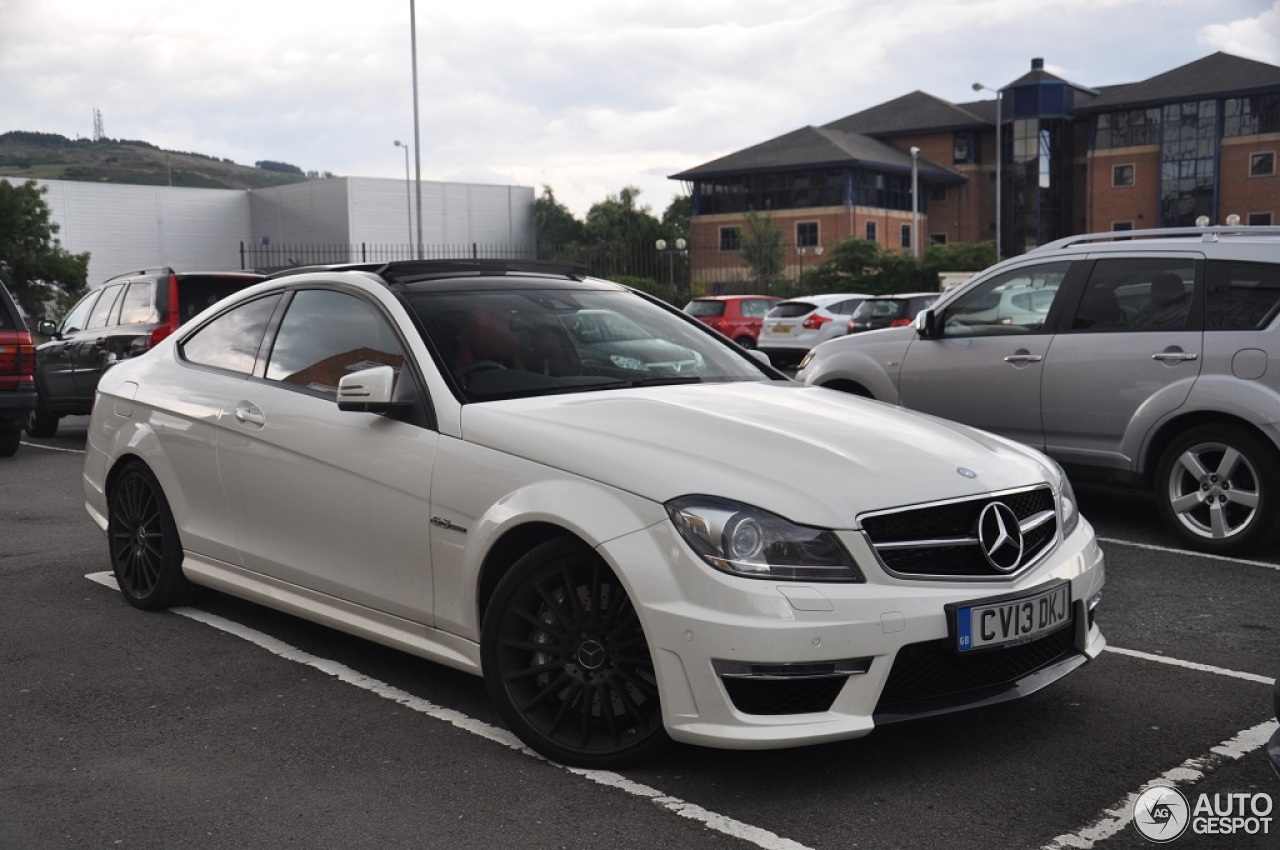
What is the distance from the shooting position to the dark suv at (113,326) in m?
12.9

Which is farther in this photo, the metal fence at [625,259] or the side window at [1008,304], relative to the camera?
the metal fence at [625,259]

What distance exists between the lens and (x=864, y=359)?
926cm

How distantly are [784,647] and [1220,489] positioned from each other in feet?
15.1

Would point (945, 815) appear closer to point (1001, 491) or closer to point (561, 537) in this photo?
point (1001, 491)

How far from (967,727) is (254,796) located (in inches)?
89.4

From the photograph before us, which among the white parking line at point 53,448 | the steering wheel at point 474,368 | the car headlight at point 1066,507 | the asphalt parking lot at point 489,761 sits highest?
the steering wheel at point 474,368

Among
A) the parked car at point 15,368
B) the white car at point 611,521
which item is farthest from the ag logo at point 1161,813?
the parked car at point 15,368

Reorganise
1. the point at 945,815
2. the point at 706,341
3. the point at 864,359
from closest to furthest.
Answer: the point at 945,815
the point at 706,341
the point at 864,359

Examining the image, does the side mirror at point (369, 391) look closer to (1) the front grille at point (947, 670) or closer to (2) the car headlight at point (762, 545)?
(2) the car headlight at point (762, 545)

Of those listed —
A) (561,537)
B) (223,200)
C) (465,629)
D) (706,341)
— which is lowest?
(465,629)

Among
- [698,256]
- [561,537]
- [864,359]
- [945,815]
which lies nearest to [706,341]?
[561,537]

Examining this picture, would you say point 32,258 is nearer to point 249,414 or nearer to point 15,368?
point 15,368

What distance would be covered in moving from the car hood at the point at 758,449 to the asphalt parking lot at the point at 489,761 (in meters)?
0.84

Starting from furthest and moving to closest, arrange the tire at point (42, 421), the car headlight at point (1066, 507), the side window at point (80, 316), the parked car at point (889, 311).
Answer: the parked car at point (889, 311) → the tire at point (42, 421) → the side window at point (80, 316) → the car headlight at point (1066, 507)
